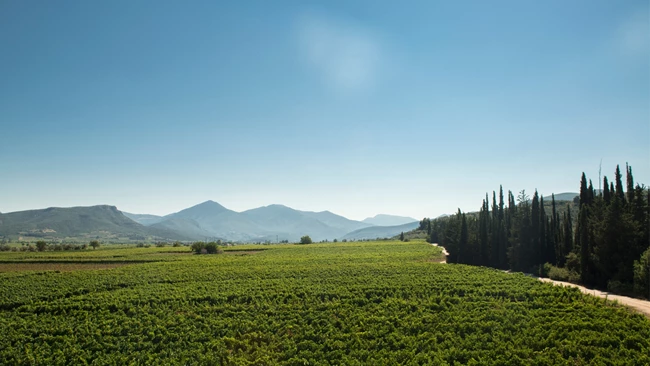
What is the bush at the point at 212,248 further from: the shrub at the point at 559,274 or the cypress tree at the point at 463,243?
the shrub at the point at 559,274

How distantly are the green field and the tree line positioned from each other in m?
12.1

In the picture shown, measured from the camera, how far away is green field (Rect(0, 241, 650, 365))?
2178cm

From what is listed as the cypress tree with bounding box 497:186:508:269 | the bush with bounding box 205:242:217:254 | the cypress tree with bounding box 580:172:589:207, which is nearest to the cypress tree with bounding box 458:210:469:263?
the cypress tree with bounding box 497:186:508:269

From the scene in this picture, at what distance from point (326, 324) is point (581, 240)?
39325 millimetres

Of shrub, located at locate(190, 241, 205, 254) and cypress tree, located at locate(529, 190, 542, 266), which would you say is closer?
cypress tree, located at locate(529, 190, 542, 266)

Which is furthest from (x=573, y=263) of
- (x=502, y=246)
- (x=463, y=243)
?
(x=463, y=243)

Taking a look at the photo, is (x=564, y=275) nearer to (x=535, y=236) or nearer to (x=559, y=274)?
(x=559, y=274)

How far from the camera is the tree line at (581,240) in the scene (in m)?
39.9

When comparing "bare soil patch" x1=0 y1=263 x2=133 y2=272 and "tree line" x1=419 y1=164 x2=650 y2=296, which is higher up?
"tree line" x1=419 y1=164 x2=650 y2=296

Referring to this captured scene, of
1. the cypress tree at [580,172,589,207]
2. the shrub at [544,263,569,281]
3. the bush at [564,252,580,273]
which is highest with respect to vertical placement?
the cypress tree at [580,172,589,207]

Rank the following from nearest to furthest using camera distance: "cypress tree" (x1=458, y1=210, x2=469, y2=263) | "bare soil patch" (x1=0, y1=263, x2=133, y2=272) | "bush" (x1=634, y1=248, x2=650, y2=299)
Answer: "bush" (x1=634, y1=248, x2=650, y2=299) → "bare soil patch" (x1=0, y1=263, x2=133, y2=272) → "cypress tree" (x1=458, y1=210, x2=469, y2=263)

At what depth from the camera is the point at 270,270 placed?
51969 millimetres

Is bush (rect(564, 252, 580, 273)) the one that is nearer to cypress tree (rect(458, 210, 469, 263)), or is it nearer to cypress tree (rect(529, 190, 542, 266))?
cypress tree (rect(529, 190, 542, 266))

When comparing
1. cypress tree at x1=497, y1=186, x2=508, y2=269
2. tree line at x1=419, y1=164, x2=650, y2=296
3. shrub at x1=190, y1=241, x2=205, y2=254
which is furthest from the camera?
shrub at x1=190, y1=241, x2=205, y2=254
